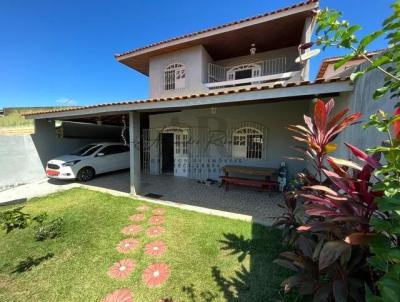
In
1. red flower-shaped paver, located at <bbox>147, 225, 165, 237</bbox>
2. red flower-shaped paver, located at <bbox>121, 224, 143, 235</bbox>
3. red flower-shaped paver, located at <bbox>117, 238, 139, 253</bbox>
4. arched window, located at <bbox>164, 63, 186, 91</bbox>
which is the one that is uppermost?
arched window, located at <bbox>164, 63, 186, 91</bbox>

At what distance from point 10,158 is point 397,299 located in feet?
37.3

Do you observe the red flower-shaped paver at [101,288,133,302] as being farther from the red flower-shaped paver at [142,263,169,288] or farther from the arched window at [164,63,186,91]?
the arched window at [164,63,186,91]

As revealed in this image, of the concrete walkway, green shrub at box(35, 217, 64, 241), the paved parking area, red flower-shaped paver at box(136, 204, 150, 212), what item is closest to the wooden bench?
the paved parking area

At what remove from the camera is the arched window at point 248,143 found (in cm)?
832

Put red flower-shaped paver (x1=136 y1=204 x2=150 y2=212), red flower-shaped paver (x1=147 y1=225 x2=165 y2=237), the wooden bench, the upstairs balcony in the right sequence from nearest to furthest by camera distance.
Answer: red flower-shaped paver (x1=147 y1=225 x2=165 y2=237), red flower-shaped paver (x1=136 y1=204 x2=150 y2=212), the wooden bench, the upstairs balcony

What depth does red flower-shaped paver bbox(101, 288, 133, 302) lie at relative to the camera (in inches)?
106

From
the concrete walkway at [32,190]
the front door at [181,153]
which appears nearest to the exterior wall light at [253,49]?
the front door at [181,153]

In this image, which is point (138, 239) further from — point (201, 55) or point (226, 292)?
point (201, 55)

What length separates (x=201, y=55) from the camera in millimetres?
8836

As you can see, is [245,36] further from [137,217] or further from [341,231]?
[341,231]

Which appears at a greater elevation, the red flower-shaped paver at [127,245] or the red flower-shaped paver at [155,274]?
the red flower-shaped paver at [127,245]

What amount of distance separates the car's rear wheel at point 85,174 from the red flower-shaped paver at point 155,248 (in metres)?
6.57

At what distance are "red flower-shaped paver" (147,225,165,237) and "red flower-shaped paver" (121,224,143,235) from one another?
0.74 feet

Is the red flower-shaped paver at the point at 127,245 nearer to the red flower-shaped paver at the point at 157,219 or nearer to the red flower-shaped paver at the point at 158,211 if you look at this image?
the red flower-shaped paver at the point at 157,219
